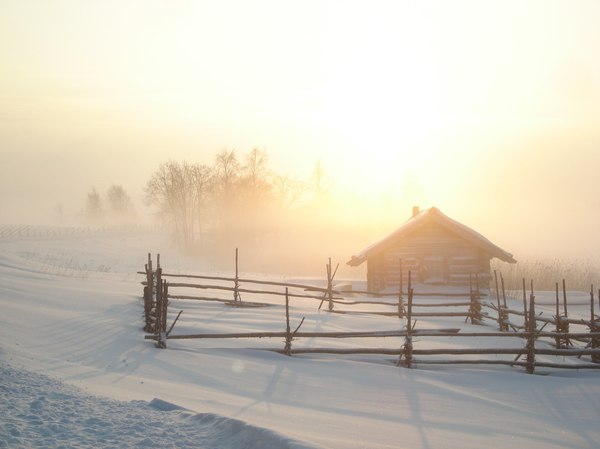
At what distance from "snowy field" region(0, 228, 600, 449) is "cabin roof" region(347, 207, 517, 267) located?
8517 millimetres

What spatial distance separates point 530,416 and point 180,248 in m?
49.0

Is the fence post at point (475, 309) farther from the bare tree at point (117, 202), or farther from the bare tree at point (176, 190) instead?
the bare tree at point (117, 202)

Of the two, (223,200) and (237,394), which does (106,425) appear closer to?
(237,394)

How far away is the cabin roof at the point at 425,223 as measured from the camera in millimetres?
23016

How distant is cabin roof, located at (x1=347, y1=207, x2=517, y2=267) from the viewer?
2302 centimetres

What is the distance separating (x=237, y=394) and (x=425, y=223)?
54.6 feet

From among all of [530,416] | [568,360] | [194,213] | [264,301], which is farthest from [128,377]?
[194,213]

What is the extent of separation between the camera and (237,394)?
27.1 feet

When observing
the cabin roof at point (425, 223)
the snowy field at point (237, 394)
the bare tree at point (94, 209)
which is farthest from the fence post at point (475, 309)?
the bare tree at point (94, 209)

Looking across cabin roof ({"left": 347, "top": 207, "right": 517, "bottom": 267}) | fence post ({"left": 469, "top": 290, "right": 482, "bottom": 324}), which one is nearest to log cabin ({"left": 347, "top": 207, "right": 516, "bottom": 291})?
cabin roof ({"left": 347, "top": 207, "right": 517, "bottom": 267})

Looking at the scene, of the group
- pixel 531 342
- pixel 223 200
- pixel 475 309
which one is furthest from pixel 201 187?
pixel 531 342

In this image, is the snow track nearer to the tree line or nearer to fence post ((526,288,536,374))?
fence post ((526,288,536,374))

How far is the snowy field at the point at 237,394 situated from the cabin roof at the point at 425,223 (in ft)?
27.9

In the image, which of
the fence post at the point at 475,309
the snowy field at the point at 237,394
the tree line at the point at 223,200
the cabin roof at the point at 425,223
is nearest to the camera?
the snowy field at the point at 237,394
